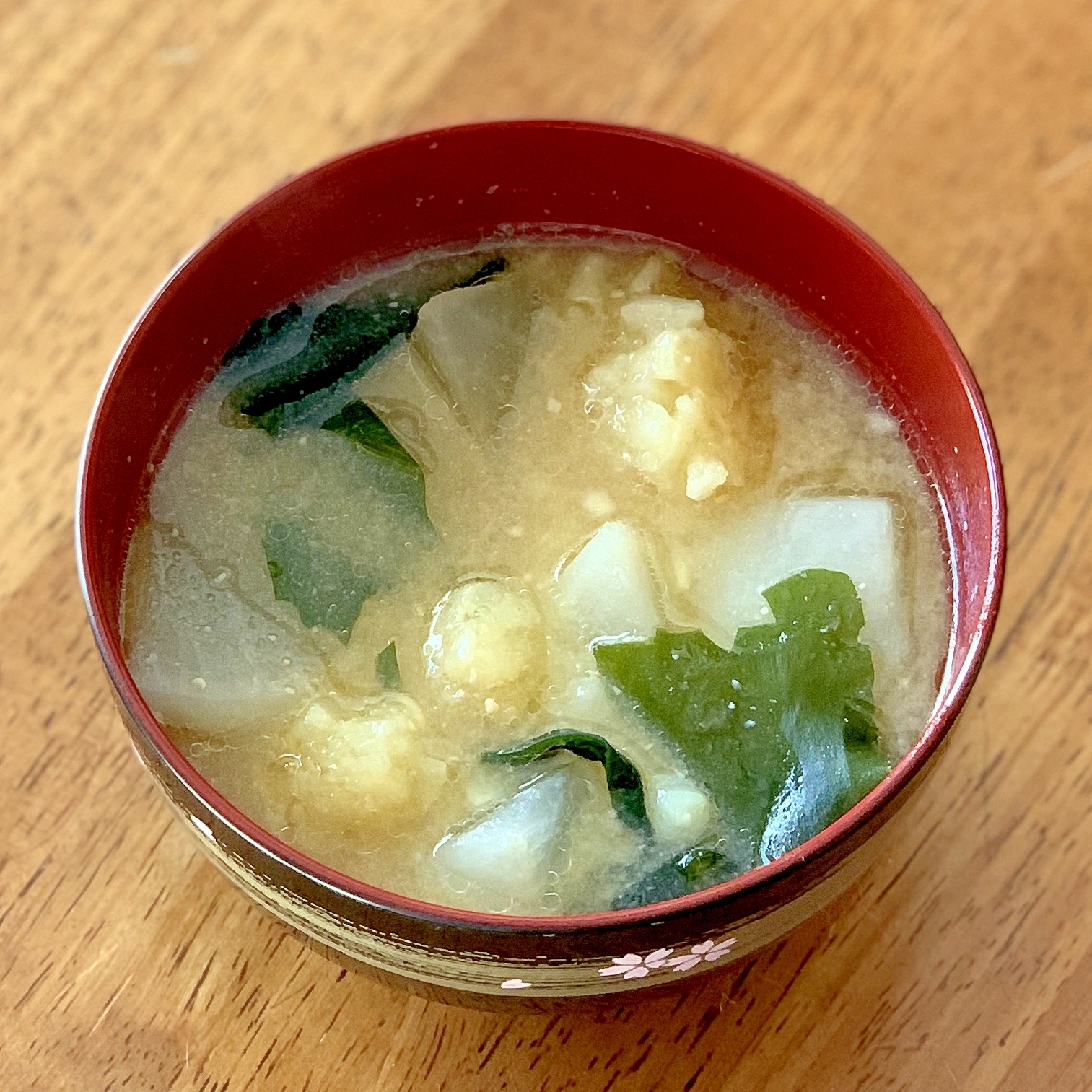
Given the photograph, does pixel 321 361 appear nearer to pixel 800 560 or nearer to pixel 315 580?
pixel 315 580

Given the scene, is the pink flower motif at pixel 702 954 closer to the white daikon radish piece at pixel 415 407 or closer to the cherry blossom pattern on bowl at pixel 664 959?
the cherry blossom pattern on bowl at pixel 664 959

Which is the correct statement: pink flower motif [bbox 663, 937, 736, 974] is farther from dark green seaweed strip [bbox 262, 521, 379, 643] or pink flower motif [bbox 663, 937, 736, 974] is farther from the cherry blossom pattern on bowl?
dark green seaweed strip [bbox 262, 521, 379, 643]

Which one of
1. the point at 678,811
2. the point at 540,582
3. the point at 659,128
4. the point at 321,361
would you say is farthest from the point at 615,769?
the point at 659,128

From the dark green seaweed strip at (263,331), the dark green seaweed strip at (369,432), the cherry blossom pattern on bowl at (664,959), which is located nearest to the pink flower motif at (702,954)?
the cherry blossom pattern on bowl at (664,959)

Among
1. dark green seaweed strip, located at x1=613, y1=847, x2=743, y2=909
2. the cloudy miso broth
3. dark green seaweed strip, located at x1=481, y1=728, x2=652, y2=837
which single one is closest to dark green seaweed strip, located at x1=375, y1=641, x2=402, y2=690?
the cloudy miso broth

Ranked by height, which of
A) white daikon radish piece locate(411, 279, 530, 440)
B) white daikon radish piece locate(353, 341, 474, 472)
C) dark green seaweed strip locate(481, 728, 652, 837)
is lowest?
dark green seaweed strip locate(481, 728, 652, 837)
